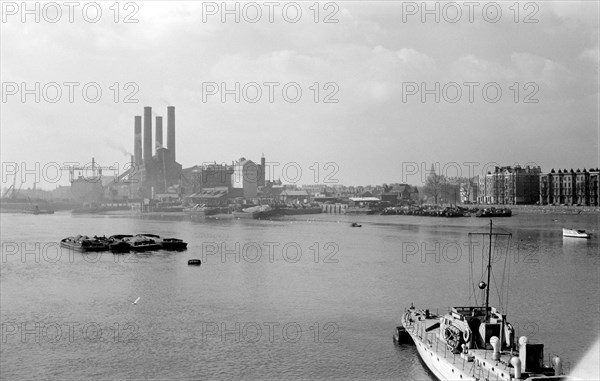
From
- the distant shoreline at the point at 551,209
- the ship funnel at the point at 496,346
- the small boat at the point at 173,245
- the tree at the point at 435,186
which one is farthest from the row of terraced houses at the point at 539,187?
the ship funnel at the point at 496,346

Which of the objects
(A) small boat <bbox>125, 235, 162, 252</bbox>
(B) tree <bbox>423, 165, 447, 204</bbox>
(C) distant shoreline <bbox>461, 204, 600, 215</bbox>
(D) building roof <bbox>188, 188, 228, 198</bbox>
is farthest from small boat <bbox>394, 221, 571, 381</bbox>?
(B) tree <bbox>423, 165, 447, 204</bbox>

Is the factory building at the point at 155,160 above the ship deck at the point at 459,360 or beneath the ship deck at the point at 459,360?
above

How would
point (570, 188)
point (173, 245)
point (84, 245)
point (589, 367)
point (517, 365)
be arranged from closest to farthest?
point (517, 365) → point (589, 367) → point (84, 245) → point (173, 245) → point (570, 188)

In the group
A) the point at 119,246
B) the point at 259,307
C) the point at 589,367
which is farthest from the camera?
the point at 119,246

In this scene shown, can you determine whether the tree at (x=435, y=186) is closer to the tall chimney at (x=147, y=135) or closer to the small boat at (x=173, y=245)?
the tall chimney at (x=147, y=135)

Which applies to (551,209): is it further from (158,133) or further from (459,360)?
(459,360)

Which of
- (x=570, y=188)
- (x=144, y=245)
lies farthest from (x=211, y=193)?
(x=144, y=245)
